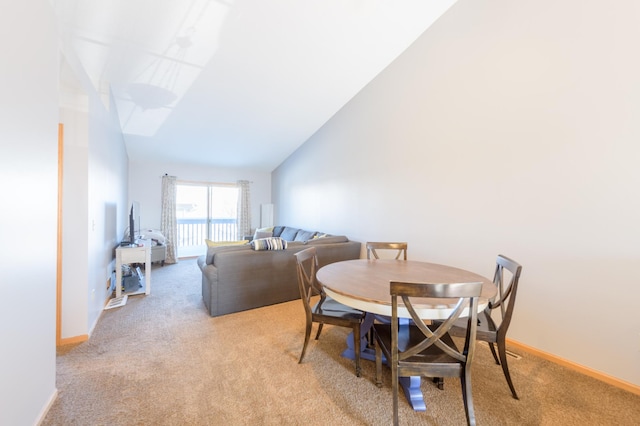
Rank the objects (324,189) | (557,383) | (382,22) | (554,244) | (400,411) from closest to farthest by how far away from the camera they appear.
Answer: (400,411) < (557,383) < (554,244) < (382,22) < (324,189)

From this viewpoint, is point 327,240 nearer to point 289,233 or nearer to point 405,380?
point 289,233

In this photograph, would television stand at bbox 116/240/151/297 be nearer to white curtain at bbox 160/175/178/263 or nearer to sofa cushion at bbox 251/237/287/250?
sofa cushion at bbox 251/237/287/250

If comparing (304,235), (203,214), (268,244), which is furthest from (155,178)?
(268,244)

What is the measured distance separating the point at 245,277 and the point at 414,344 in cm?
211

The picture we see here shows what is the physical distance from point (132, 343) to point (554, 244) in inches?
150

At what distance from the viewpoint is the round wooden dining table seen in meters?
1.42

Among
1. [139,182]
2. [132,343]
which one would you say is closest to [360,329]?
[132,343]

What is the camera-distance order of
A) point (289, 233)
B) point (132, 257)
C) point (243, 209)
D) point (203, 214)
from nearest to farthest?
1. point (132, 257)
2. point (289, 233)
3. point (203, 214)
4. point (243, 209)

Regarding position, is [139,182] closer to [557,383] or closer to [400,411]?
[400,411]

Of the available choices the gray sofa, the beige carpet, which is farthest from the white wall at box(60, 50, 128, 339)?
the gray sofa

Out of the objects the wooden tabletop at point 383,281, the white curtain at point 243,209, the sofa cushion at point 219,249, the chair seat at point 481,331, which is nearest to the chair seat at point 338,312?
the wooden tabletop at point 383,281

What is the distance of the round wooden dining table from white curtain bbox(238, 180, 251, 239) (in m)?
5.16

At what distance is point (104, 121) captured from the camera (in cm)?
304

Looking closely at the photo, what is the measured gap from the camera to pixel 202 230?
691 cm
